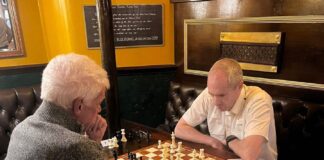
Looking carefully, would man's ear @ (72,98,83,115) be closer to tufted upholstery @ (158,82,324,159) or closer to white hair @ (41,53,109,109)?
white hair @ (41,53,109,109)

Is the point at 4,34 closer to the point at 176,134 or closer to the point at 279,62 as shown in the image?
the point at 176,134

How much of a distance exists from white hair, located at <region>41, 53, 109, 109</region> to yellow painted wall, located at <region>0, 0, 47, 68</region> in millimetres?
2405

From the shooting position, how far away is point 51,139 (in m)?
1.02

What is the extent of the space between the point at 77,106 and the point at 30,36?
2.53m

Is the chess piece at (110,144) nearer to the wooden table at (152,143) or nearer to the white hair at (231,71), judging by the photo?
the wooden table at (152,143)

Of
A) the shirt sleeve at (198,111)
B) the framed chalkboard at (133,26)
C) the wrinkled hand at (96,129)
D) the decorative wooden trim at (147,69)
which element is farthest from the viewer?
the decorative wooden trim at (147,69)

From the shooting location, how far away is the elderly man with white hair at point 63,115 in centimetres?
101

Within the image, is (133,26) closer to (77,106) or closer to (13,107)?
(13,107)

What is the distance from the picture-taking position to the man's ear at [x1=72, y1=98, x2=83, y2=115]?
3.76ft

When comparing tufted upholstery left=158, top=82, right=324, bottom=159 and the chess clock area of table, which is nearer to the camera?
the chess clock area of table

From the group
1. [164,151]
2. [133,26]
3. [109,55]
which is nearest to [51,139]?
[164,151]

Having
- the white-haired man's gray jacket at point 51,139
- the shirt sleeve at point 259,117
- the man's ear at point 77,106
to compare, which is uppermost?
the man's ear at point 77,106

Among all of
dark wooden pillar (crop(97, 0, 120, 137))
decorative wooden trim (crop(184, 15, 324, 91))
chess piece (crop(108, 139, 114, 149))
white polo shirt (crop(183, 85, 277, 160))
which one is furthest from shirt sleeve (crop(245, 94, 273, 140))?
dark wooden pillar (crop(97, 0, 120, 137))

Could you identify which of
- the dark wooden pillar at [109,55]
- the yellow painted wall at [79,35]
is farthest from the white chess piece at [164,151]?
the yellow painted wall at [79,35]
